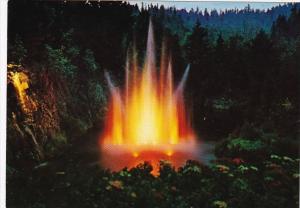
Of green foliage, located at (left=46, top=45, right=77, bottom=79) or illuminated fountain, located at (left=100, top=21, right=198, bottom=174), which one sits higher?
green foliage, located at (left=46, top=45, right=77, bottom=79)

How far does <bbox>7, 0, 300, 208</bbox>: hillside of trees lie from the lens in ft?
17.5

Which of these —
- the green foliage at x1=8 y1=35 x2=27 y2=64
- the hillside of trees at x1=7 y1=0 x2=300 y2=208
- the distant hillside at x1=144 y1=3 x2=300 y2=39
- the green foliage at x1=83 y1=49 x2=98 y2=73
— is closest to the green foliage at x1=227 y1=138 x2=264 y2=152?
the hillside of trees at x1=7 y1=0 x2=300 y2=208

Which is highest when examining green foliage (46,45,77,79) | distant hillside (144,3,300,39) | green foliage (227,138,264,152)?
distant hillside (144,3,300,39)

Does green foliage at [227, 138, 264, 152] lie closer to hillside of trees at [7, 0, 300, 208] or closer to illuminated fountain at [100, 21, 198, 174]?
hillside of trees at [7, 0, 300, 208]

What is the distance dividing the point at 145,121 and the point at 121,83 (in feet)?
1.22

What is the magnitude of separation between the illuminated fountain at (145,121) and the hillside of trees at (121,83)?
0.08 m

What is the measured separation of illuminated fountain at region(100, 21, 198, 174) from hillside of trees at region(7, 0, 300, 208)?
0.25ft

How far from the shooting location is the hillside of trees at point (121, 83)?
209 inches

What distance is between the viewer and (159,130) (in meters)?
5.37

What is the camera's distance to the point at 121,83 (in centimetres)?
536

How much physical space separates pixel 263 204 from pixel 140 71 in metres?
1.48

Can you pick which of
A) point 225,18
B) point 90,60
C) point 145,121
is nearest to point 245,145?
point 145,121

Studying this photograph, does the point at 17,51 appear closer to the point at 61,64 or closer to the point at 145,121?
the point at 61,64

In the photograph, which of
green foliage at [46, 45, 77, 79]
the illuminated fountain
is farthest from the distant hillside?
green foliage at [46, 45, 77, 79]
